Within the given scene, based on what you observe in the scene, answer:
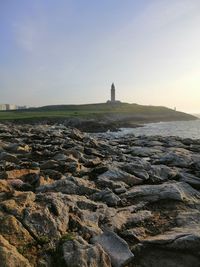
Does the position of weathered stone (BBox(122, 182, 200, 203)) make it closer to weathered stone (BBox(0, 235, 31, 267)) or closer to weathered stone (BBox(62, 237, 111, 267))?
weathered stone (BBox(62, 237, 111, 267))

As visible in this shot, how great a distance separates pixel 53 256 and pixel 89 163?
845 cm

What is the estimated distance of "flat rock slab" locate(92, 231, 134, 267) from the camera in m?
7.14

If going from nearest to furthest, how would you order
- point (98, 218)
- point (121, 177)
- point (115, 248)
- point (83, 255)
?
point (83, 255) → point (115, 248) → point (98, 218) → point (121, 177)

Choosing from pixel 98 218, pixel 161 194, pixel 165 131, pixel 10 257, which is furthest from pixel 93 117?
pixel 10 257

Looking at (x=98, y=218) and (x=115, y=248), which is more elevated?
(x=98, y=218)

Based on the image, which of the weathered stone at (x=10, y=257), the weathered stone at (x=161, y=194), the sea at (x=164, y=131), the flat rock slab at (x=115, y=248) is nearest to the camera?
the weathered stone at (x=10, y=257)

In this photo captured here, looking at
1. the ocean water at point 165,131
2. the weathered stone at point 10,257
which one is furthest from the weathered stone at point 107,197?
the ocean water at point 165,131

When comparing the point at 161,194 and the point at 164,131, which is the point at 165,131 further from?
the point at 161,194

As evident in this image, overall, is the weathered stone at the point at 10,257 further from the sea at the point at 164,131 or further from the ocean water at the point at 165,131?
the ocean water at the point at 165,131

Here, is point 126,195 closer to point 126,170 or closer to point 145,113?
point 126,170

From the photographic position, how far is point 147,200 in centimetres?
1113

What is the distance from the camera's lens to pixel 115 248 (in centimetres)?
748

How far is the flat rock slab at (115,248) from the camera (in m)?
7.14

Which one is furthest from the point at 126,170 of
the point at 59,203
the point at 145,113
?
the point at 145,113
